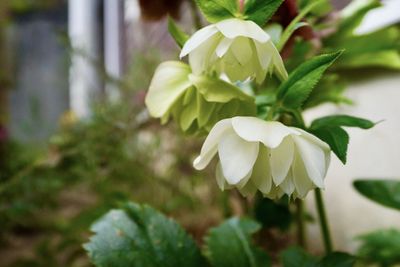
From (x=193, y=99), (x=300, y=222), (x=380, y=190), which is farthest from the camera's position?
(x=300, y=222)

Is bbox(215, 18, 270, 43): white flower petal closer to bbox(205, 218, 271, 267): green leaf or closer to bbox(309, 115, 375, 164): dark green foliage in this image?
bbox(309, 115, 375, 164): dark green foliage

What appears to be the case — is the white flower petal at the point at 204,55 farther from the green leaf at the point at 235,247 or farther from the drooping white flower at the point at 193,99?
the green leaf at the point at 235,247

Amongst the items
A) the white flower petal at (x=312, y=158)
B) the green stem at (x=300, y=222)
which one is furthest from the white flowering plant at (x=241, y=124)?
the green stem at (x=300, y=222)

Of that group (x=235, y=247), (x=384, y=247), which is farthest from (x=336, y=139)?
(x=384, y=247)

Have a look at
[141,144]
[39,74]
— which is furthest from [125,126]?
[39,74]

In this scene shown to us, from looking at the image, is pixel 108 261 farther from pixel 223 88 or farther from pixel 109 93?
pixel 109 93

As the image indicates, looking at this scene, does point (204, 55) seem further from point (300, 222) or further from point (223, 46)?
point (300, 222)
